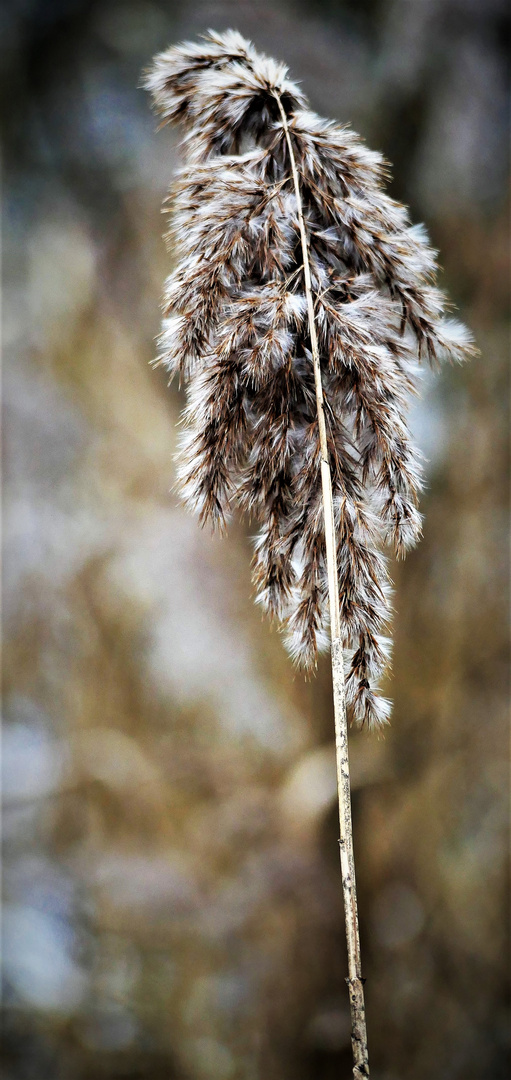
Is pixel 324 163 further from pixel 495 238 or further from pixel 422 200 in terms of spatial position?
pixel 495 238

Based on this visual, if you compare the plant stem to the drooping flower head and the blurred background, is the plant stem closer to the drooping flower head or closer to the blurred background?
the drooping flower head

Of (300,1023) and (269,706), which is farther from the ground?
(269,706)

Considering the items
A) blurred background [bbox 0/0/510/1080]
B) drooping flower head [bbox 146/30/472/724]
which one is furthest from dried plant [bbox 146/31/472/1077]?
blurred background [bbox 0/0/510/1080]

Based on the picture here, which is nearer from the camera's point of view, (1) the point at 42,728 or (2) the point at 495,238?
(1) the point at 42,728

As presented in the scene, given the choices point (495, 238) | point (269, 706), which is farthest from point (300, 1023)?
point (495, 238)

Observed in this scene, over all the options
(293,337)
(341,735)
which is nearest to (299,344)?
(293,337)

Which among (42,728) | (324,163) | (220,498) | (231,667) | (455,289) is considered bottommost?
(42,728)
